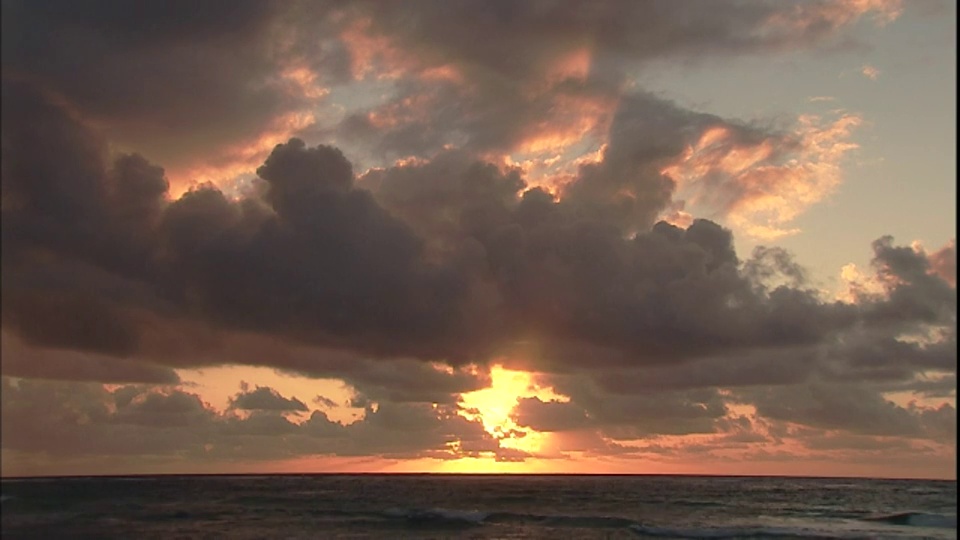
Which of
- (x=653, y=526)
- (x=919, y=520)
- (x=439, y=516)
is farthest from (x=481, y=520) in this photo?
(x=919, y=520)

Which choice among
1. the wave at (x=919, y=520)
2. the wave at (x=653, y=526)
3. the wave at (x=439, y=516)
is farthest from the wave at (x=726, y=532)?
the wave at (x=919, y=520)

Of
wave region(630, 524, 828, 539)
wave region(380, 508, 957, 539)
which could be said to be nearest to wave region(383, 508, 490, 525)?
wave region(380, 508, 957, 539)

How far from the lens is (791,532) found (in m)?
66.4

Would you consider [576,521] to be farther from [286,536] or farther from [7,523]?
[7,523]

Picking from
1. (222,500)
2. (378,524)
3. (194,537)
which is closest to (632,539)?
(378,524)

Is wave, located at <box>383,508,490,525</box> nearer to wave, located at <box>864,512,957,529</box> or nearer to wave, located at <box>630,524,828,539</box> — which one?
wave, located at <box>630,524,828,539</box>

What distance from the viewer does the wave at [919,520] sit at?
7825 centimetres

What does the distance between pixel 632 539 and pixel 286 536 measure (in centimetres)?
2458

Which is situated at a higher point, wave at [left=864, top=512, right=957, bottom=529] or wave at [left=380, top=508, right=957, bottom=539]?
wave at [left=380, top=508, right=957, bottom=539]

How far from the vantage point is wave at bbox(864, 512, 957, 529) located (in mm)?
78250

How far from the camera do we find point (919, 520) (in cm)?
8212

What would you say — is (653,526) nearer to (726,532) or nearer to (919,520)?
(726,532)

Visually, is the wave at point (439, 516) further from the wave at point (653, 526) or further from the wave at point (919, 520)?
the wave at point (919, 520)

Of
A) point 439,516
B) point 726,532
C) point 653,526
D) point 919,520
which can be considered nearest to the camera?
point 726,532
